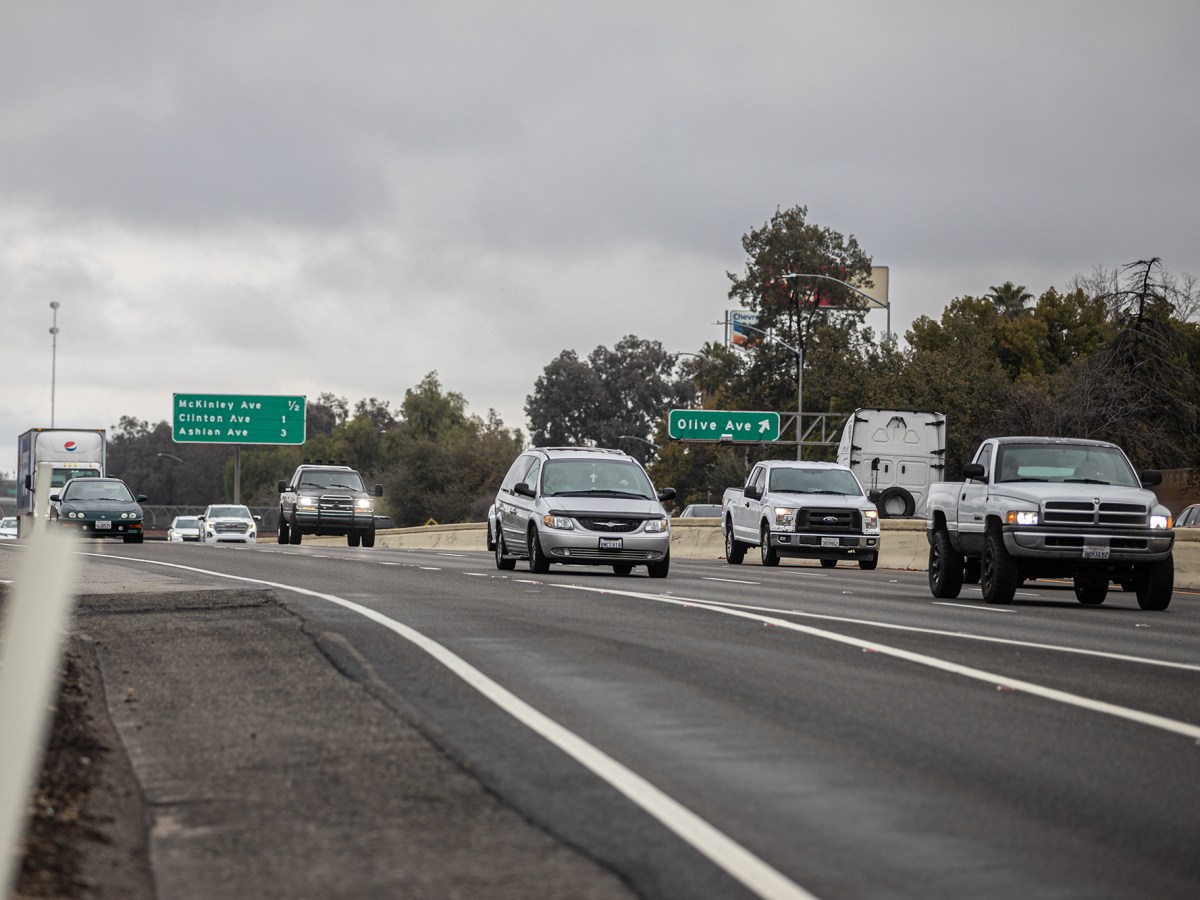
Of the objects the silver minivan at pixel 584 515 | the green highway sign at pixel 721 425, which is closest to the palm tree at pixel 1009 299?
the green highway sign at pixel 721 425

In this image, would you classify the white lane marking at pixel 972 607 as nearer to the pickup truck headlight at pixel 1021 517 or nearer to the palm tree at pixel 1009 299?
the pickup truck headlight at pixel 1021 517

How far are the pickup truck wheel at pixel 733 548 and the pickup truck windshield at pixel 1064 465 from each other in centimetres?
1381

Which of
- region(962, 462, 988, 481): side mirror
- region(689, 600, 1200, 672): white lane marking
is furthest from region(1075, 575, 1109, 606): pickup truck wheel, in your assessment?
region(689, 600, 1200, 672): white lane marking

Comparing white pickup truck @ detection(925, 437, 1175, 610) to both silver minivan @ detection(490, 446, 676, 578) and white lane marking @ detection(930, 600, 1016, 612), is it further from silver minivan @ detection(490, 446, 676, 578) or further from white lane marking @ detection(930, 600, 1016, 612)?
silver minivan @ detection(490, 446, 676, 578)

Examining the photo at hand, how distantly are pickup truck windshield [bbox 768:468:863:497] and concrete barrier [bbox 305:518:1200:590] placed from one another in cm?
332

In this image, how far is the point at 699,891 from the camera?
5531 millimetres

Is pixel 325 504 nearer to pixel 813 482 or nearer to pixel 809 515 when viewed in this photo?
pixel 813 482

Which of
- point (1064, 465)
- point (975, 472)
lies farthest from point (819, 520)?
point (975, 472)

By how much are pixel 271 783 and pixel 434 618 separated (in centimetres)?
707

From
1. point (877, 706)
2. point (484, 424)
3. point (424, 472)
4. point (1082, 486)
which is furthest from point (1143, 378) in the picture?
point (484, 424)

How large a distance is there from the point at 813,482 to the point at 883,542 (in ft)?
15.3

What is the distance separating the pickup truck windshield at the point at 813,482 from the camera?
32281 millimetres

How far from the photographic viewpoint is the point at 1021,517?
1953 centimetres

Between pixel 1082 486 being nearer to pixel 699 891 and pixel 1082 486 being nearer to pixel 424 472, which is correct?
pixel 699 891
